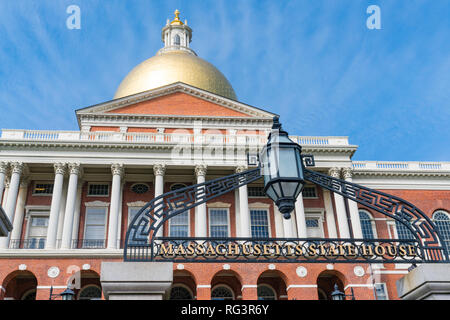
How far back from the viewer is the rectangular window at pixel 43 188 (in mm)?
37531

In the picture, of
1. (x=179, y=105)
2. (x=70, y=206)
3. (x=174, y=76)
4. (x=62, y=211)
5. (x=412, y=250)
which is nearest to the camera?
(x=412, y=250)

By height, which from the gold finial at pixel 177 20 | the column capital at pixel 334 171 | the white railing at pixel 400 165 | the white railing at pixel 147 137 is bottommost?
the column capital at pixel 334 171

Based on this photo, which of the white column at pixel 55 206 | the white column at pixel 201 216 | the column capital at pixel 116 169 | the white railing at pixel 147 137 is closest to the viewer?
the white column at pixel 55 206

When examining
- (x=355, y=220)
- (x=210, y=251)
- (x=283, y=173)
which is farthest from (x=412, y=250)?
(x=355, y=220)

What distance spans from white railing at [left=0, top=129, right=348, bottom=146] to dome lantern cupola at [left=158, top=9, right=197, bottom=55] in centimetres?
2283

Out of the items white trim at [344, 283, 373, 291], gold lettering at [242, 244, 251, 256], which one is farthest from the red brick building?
gold lettering at [242, 244, 251, 256]

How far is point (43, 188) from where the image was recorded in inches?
1485

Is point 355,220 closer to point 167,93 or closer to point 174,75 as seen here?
point 167,93

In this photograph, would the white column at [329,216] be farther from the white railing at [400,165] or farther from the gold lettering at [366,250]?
the gold lettering at [366,250]

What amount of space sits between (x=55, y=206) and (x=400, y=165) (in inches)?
1052

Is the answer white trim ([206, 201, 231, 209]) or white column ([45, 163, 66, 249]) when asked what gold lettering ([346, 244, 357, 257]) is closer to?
white column ([45, 163, 66, 249])

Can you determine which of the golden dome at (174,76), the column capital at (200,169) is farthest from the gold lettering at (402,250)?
the golden dome at (174,76)

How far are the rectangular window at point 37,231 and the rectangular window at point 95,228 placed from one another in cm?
294
